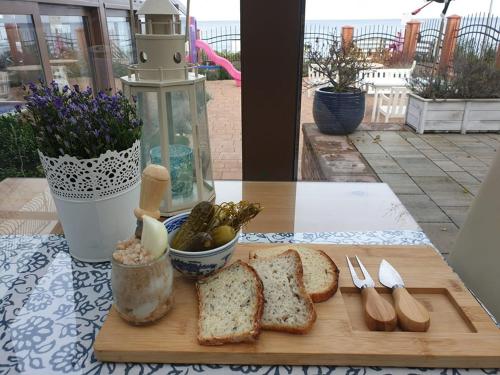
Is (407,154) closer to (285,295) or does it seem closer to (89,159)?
(285,295)

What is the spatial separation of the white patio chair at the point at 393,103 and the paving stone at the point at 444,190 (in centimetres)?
35

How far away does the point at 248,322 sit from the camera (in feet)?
1.95

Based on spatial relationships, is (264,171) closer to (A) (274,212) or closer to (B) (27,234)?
(A) (274,212)

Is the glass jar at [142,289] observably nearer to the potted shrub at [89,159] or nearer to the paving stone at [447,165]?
the potted shrub at [89,159]

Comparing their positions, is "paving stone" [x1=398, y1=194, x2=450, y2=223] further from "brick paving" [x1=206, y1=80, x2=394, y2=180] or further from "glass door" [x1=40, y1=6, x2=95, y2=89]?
"glass door" [x1=40, y1=6, x2=95, y2=89]

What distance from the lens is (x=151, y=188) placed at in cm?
66

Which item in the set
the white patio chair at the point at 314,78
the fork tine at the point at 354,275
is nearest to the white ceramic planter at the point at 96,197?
the fork tine at the point at 354,275

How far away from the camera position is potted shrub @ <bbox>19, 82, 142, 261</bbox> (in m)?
0.70

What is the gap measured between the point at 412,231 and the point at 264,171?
2.12 feet

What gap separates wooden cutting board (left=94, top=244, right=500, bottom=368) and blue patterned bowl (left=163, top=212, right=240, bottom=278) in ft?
0.18

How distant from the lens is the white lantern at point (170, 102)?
893 mm

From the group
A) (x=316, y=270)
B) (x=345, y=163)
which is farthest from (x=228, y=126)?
(x=316, y=270)

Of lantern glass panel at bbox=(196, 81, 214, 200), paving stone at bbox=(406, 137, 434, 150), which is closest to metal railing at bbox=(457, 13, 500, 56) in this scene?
paving stone at bbox=(406, 137, 434, 150)

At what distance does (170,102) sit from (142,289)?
49cm
